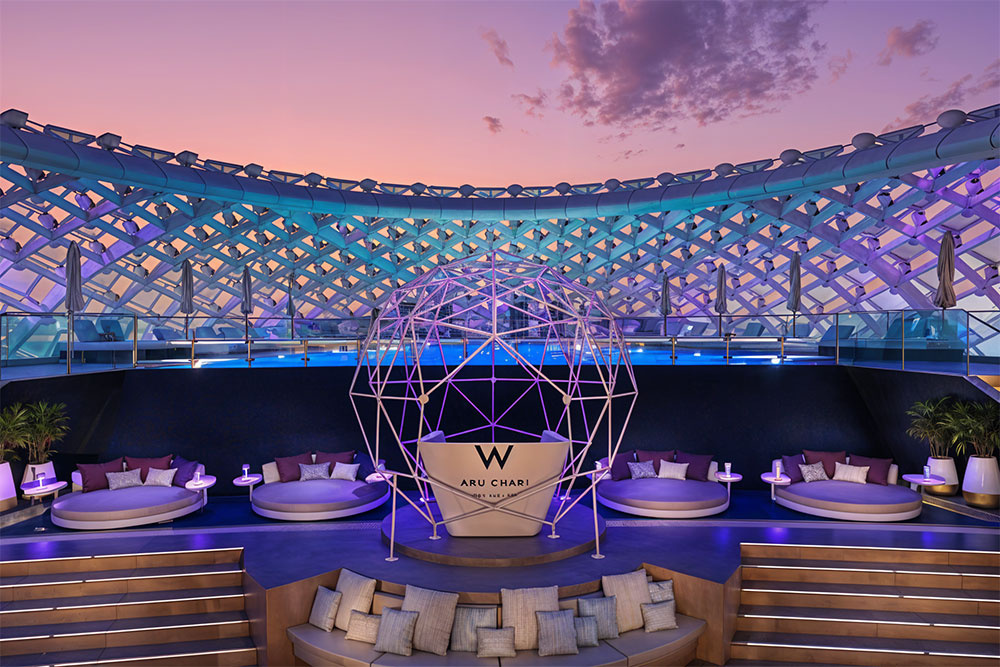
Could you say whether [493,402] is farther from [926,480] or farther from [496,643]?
[926,480]

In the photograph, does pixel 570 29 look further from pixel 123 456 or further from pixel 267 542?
pixel 123 456

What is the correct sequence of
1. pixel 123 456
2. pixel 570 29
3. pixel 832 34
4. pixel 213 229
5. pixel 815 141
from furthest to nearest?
pixel 213 229, pixel 815 141, pixel 832 34, pixel 123 456, pixel 570 29

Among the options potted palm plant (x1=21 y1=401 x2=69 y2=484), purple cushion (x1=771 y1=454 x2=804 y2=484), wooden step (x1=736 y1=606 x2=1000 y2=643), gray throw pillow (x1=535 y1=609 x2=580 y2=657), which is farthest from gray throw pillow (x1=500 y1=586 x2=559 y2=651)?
potted palm plant (x1=21 y1=401 x2=69 y2=484)

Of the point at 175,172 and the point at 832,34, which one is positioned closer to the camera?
the point at 832,34

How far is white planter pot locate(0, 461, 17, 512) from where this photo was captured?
9945 millimetres

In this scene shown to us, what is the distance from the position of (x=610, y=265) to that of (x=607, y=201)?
28.4ft

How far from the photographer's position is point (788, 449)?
487 inches

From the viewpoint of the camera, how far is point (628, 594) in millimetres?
6965

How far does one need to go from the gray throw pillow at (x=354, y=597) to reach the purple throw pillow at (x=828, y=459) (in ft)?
27.2

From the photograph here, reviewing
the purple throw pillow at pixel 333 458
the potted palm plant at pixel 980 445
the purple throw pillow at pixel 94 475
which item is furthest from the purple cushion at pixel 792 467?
the purple throw pillow at pixel 94 475

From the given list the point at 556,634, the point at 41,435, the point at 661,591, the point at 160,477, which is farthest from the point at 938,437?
the point at 41,435

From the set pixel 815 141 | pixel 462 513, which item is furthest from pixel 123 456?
pixel 815 141

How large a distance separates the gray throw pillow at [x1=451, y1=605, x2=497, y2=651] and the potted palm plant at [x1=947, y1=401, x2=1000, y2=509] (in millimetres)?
8022

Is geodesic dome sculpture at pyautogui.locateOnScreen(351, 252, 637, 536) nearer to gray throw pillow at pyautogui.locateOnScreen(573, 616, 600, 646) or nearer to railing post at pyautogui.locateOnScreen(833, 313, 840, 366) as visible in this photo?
gray throw pillow at pyautogui.locateOnScreen(573, 616, 600, 646)
